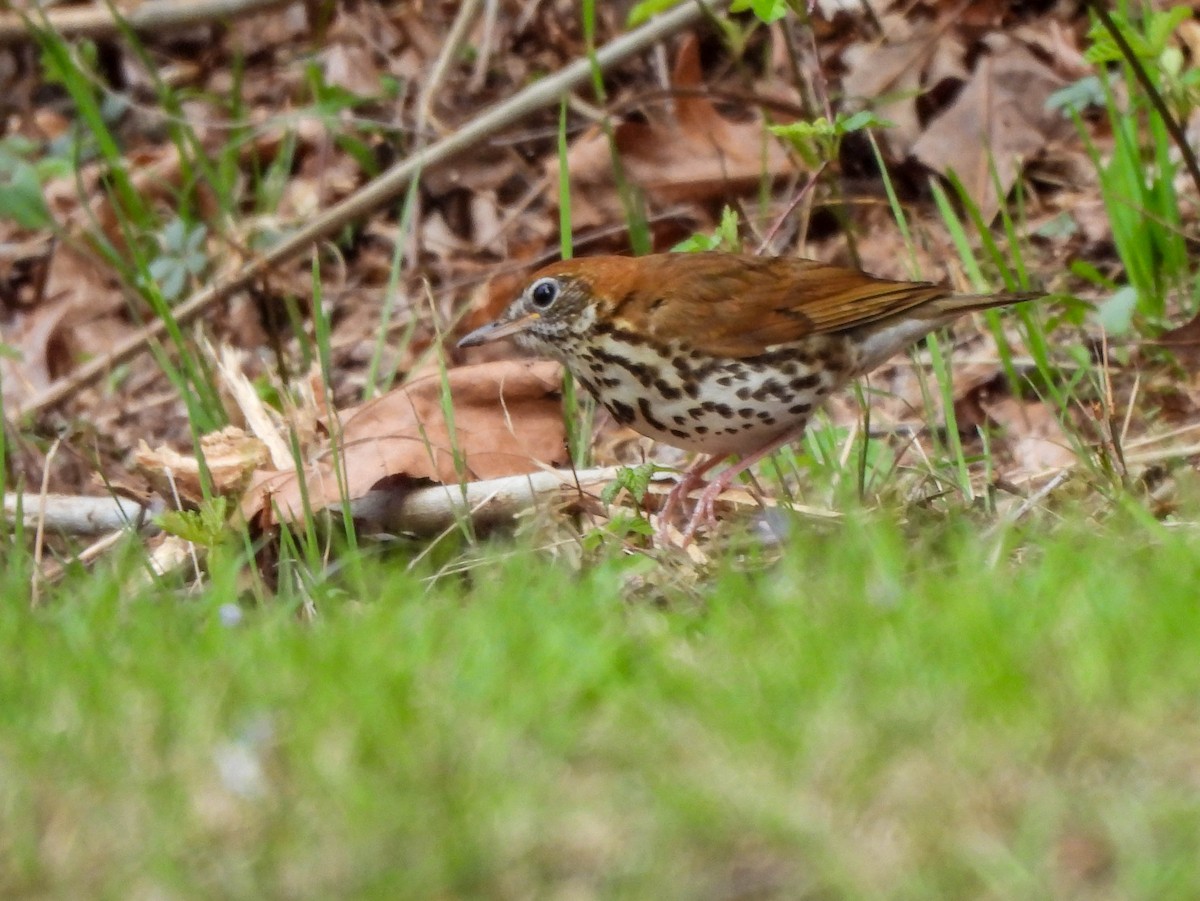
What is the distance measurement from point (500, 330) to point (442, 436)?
50 centimetres

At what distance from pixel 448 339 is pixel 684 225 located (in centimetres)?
107

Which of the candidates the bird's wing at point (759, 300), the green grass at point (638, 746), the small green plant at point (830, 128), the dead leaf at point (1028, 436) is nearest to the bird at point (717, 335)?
the bird's wing at point (759, 300)

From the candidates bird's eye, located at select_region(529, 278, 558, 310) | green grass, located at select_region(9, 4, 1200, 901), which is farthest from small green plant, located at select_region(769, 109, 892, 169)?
green grass, located at select_region(9, 4, 1200, 901)

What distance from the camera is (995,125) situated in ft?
22.3

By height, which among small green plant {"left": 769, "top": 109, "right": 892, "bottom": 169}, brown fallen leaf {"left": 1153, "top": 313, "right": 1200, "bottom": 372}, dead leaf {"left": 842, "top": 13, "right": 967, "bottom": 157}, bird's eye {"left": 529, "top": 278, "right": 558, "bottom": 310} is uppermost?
small green plant {"left": 769, "top": 109, "right": 892, "bottom": 169}

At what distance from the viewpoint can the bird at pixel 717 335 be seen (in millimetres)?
4191

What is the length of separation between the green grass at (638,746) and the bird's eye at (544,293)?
5.38ft

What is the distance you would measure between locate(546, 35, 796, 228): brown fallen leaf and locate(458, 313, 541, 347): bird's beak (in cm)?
247

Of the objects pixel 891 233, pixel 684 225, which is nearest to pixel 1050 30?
pixel 891 233

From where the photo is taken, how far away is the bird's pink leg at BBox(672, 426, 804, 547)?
421 centimetres

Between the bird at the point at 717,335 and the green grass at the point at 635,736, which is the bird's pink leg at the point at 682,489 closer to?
the bird at the point at 717,335

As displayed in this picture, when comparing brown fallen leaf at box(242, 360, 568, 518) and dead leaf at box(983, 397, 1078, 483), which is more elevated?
brown fallen leaf at box(242, 360, 568, 518)

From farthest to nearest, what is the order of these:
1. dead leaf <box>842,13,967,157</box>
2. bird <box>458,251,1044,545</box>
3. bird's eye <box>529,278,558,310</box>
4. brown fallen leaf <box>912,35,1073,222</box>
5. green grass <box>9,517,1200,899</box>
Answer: dead leaf <box>842,13,967,157</box> → brown fallen leaf <box>912,35,1073,222</box> → bird's eye <box>529,278,558,310</box> → bird <box>458,251,1044,545</box> → green grass <box>9,517,1200,899</box>

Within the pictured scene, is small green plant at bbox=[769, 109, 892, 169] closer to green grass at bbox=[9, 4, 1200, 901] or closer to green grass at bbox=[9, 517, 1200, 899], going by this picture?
green grass at bbox=[9, 4, 1200, 901]
